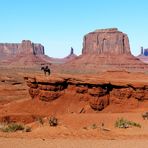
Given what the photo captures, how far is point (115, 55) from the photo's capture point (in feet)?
412

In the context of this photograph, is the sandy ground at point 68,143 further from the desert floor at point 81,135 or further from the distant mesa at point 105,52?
the distant mesa at point 105,52

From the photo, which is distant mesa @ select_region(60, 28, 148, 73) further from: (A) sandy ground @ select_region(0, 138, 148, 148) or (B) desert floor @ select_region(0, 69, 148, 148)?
(A) sandy ground @ select_region(0, 138, 148, 148)

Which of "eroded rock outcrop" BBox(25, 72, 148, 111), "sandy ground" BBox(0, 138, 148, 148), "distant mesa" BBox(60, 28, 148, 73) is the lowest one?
"sandy ground" BBox(0, 138, 148, 148)

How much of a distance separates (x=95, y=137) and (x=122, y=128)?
279cm

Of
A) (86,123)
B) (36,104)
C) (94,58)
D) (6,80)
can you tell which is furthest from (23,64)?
(86,123)

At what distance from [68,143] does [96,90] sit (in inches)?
516

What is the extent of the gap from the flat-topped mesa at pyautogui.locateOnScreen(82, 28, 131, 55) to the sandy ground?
111960 millimetres

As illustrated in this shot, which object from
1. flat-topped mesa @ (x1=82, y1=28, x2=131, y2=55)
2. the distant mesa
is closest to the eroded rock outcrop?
the distant mesa

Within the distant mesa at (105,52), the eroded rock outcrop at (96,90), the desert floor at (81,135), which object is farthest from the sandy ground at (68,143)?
the distant mesa at (105,52)

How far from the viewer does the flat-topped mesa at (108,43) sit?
12656 centimetres

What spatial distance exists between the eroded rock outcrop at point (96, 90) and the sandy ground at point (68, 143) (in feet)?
39.5

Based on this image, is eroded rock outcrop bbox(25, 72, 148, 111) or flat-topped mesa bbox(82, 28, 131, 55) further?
flat-topped mesa bbox(82, 28, 131, 55)

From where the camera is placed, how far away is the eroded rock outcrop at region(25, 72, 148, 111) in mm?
26812

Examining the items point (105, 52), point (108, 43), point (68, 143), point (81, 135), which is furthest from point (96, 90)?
point (108, 43)
